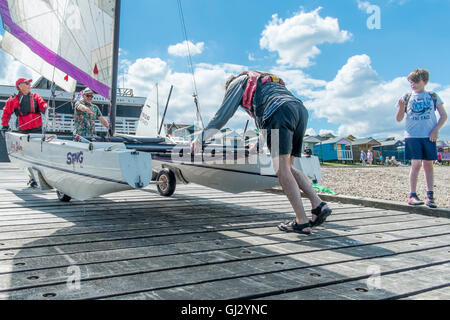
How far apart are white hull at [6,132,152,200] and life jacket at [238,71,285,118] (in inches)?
35.0

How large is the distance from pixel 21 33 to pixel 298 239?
5.71m

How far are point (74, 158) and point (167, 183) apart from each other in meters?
1.56

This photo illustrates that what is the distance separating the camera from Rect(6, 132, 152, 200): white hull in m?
2.87

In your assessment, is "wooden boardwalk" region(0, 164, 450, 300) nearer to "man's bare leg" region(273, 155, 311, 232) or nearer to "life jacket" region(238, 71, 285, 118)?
"man's bare leg" region(273, 155, 311, 232)

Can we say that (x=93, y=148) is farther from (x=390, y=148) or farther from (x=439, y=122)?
(x=390, y=148)

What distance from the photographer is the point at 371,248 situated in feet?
7.73

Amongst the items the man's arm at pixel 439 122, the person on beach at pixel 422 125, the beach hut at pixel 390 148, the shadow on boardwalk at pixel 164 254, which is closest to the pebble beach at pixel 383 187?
the person on beach at pixel 422 125

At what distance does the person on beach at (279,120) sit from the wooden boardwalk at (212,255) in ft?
0.67

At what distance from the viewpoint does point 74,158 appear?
11.4 ft

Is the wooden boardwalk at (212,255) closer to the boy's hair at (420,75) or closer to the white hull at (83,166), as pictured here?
the white hull at (83,166)

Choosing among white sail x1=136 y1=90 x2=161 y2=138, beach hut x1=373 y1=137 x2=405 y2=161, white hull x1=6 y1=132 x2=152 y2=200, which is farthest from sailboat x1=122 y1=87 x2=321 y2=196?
beach hut x1=373 y1=137 x2=405 y2=161

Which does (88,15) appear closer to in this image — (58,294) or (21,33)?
(21,33)

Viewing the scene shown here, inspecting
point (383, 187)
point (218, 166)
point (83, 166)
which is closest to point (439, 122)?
point (218, 166)

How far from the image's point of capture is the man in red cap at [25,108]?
541cm
